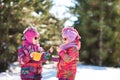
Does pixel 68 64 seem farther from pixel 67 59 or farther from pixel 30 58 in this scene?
pixel 30 58

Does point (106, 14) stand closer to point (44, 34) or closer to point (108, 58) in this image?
point (108, 58)

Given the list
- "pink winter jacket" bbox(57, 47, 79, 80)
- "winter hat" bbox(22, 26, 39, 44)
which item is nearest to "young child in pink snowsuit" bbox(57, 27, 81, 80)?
"pink winter jacket" bbox(57, 47, 79, 80)

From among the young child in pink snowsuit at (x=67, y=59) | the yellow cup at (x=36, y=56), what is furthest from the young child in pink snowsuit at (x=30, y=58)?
the young child in pink snowsuit at (x=67, y=59)

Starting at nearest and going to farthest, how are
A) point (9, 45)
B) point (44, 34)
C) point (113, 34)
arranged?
1. point (9, 45)
2. point (44, 34)
3. point (113, 34)

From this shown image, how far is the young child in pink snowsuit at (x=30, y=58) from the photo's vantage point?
7.29 meters

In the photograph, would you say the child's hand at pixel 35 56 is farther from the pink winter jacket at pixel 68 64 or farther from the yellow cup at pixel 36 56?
the pink winter jacket at pixel 68 64

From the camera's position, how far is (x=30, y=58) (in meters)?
7.34

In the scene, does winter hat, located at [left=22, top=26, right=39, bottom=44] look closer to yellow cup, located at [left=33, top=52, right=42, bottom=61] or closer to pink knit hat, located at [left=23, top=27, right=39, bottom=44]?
pink knit hat, located at [left=23, top=27, right=39, bottom=44]

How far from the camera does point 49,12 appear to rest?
14773 millimetres

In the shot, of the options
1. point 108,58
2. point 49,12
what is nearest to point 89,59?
point 108,58

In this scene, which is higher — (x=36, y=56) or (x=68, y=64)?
(x=36, y=56)

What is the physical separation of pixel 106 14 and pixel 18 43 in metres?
4.50

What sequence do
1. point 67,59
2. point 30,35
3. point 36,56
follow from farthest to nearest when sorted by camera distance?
point 30,35 < point 36,56 < point 67,59

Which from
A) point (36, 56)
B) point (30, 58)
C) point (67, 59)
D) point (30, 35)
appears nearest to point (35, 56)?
point (36, 56)
